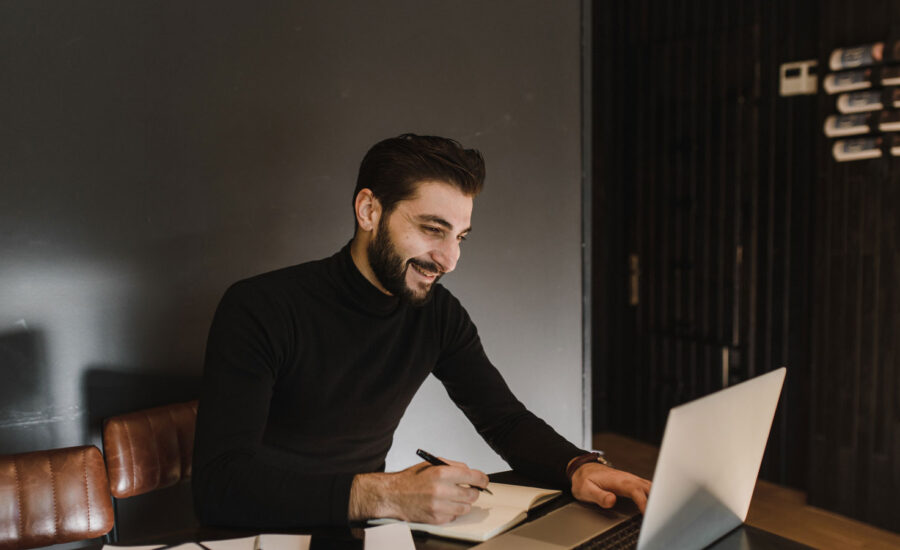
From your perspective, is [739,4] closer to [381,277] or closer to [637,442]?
[637,442]

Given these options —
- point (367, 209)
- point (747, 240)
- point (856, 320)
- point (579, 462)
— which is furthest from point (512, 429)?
point (747, 240)

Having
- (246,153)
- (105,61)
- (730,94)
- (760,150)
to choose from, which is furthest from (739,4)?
(105,61)

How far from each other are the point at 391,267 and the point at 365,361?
22 cm

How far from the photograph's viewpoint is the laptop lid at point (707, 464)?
0.86 metres

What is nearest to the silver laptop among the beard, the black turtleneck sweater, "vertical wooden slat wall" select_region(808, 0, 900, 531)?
the black turtleneck sweater

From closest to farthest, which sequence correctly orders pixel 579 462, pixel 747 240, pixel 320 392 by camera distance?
pixel 579 462 < pixel 320 392 < pixel 747 240

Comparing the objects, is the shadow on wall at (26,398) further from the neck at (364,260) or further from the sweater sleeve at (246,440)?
the neck at (364,260)

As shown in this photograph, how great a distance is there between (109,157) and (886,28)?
2.99 metres

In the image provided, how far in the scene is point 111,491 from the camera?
1566 millimetres

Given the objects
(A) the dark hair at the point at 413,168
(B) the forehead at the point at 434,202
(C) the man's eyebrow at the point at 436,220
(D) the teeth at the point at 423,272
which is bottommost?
(D) the teeth at the point at 423,272

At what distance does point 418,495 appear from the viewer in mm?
1117

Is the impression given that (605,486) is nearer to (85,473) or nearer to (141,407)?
(85,473)

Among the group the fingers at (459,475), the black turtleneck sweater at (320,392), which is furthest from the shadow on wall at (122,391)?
the fingers at (459,475)

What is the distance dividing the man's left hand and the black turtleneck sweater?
7 centimetres
